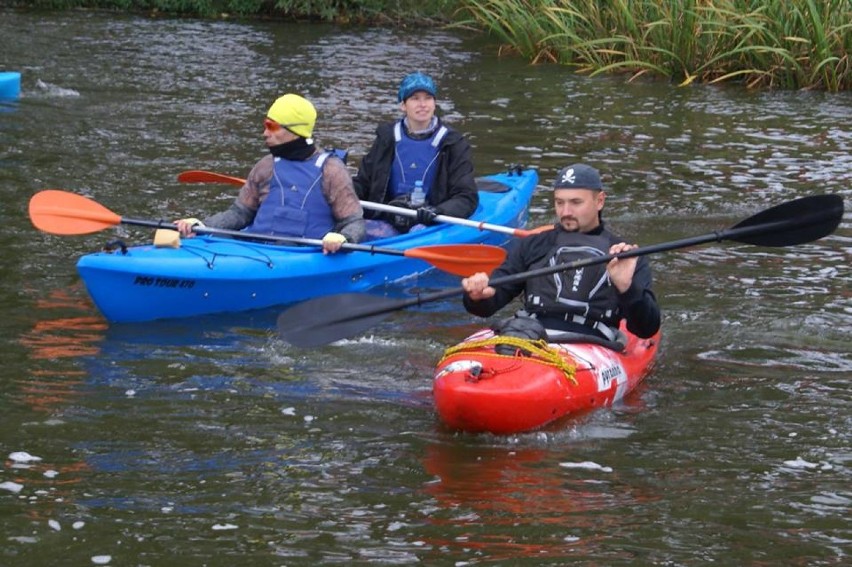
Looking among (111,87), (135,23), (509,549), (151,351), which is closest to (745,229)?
(509,549)

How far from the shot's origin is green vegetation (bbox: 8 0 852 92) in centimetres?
1465

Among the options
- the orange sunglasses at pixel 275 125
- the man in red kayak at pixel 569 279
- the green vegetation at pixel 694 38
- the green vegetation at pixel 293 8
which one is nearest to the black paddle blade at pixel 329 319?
the man in red kayak at pixel 569 279

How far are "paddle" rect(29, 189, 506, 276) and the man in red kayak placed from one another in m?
1.13

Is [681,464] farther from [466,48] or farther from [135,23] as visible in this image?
[135,23]

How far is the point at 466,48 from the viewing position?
1912 centimetres

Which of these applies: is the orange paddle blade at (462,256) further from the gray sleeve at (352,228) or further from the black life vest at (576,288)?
the black life vest at (576,288)

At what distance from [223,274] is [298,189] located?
0.73 m

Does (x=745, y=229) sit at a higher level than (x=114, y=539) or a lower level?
higher

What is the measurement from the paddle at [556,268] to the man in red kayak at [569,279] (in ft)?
0.36

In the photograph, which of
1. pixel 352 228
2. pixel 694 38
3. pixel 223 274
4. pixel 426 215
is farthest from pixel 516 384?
pixel 694 38

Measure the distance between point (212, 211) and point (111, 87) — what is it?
516cm

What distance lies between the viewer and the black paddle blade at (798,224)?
6.70 meters

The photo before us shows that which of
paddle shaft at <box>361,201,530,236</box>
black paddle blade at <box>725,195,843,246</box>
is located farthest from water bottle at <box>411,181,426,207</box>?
black paddle blade at <box>725,195,843,246</box>

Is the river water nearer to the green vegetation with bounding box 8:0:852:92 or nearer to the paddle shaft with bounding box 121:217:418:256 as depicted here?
the paddle shaft with bounding box 121:217:418:256
